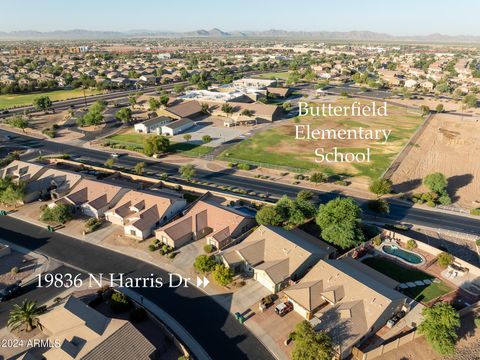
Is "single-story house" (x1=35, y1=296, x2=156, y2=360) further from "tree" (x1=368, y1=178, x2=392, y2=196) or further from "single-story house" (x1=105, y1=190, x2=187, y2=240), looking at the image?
"tree" (x1=368, y1=178, x2=392, y2=196)

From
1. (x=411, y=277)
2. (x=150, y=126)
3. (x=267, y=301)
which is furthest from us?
(x=150, y=126)

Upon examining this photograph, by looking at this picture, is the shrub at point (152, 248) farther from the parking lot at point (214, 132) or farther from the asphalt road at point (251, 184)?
the parking lot at point (214, 132)

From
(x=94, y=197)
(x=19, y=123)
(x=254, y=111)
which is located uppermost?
(x=254, y=111)

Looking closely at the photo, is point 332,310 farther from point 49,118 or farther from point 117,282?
point 49,118

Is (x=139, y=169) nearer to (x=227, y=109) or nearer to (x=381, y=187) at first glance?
(x=381, y=187)

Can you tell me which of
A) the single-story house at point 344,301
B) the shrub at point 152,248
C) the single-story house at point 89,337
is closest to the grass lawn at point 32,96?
the shrub at point 152,248

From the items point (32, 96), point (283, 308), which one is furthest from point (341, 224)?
point (32, 96)
